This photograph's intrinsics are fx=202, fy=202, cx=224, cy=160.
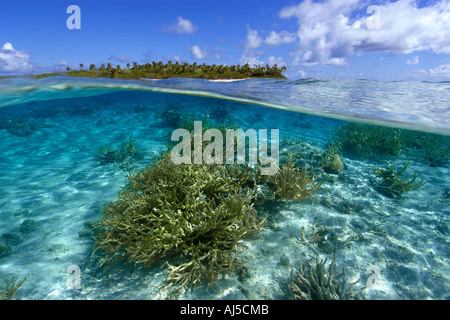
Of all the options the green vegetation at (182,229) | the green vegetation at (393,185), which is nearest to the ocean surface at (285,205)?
the green vegetation at (393,185)

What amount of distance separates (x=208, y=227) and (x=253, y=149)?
5.36m

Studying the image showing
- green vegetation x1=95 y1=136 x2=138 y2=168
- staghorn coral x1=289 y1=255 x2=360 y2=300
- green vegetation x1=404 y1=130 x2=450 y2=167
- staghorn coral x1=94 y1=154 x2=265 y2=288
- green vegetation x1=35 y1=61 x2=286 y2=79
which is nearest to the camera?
staghorn coral x1=289 y1=255 x2=360 y2=300

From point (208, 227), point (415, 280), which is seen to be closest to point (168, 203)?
point (208, 227)

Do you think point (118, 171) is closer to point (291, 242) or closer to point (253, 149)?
point (253, 149)

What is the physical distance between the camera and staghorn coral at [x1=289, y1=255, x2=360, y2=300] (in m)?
3.12

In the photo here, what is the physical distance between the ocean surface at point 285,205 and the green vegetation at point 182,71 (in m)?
0.58

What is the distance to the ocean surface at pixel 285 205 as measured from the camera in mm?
3418

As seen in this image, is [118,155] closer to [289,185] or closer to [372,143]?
[289,185]

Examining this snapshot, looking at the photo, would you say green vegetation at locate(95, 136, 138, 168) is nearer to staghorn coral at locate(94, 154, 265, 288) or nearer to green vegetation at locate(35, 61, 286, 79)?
staghorn coral at locate(94, 154, 265, 288)

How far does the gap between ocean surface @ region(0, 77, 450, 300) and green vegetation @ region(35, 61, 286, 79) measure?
58 cm

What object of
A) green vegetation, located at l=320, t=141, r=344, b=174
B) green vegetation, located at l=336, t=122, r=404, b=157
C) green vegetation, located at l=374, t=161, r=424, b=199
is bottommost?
green vegetation, located at l=374, t=161, r=424, b=199

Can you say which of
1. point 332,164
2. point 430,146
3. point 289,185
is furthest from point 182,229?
point 430,146

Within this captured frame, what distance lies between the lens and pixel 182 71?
14.1m

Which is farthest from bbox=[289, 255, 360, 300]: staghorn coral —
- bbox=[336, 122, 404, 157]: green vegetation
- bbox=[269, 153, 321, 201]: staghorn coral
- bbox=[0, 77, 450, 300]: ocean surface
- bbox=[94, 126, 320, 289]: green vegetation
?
bbox=[336, 122, 404, 157]: green vegetation
